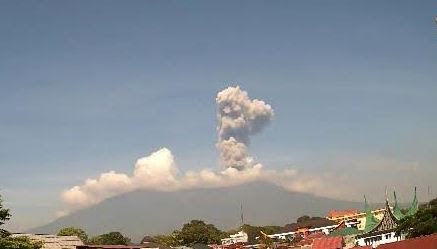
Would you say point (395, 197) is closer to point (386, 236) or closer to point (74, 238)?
point (386, 236)

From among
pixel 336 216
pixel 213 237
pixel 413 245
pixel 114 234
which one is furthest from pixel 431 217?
pixel 336 216

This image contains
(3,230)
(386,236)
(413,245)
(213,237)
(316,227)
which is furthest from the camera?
(316,227)

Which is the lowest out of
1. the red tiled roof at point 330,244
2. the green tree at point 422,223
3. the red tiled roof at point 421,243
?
the red tiled roof at point 330,244

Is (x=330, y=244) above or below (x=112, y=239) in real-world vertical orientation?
below

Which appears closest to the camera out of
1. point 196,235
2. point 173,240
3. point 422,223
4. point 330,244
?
point 422,223

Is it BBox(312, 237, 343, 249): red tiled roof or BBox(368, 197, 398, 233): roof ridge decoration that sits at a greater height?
BBox(368, 197, 398, 233): roof ridge decoration

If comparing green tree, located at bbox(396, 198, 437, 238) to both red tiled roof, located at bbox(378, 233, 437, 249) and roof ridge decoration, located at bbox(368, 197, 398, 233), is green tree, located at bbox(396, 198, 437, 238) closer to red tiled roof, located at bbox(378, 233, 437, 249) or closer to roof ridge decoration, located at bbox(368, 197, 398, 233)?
red tiled roof, located at bbox(378, 233, 437, 249)

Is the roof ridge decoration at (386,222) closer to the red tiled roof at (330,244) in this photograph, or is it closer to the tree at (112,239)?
the red tiled roof at (330,244)

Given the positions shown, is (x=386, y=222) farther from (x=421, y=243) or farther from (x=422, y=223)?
(x=421, y=243)

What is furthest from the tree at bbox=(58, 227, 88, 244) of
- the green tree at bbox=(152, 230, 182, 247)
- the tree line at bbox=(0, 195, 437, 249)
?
the green tree at bbox=(152, 230, 182, 247)

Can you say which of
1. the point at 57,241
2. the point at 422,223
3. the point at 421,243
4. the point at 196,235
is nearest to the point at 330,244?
the point at 422,223

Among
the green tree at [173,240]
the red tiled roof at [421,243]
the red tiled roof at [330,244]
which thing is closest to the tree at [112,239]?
the green tree at [173,240]
